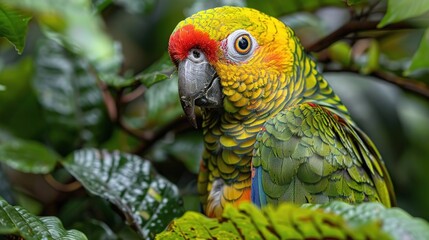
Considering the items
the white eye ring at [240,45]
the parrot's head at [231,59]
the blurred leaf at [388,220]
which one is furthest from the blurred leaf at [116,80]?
the blurred leaf at [388,220]

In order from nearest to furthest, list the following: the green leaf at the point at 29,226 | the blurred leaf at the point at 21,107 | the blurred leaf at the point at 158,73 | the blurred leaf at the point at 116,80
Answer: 1. the green leaf at the point at 29,226
2. the blurred leaf at the point at 158,73
3. the blurred leaf at the point at 116,80
4. the blurred leaf at the point at 21,107

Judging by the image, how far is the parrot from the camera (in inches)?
43.9

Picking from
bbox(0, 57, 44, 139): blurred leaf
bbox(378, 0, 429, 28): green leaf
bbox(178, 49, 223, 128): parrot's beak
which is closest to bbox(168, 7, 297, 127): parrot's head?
bbox(178, 49, 223, 128): parrot's beak

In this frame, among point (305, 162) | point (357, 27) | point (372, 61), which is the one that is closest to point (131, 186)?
point (305, 162)

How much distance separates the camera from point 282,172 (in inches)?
43.9

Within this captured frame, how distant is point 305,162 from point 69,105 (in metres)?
0.72

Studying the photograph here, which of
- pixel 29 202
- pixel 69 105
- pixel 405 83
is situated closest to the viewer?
pixel 405 83

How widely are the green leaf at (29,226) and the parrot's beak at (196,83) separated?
15.5 inches

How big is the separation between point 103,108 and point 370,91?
0.82 meters

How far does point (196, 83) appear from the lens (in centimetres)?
115

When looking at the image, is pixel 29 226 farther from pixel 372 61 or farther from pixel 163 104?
pixel 372 61

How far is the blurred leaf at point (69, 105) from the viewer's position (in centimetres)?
152

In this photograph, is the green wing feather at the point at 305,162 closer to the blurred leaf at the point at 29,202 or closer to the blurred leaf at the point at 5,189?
the blurred leaf at the point at 5,189

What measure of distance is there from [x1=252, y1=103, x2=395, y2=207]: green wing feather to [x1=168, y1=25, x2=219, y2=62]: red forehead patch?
19cm
